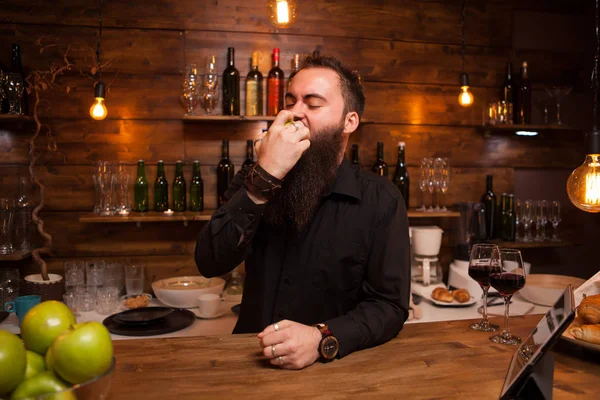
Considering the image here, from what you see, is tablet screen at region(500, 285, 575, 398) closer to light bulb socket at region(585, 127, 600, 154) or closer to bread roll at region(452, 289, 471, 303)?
light bulb socket at region(585, 127, 600, 154)

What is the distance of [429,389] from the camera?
95 cm

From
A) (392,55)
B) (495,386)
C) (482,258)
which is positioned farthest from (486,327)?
(392,55)

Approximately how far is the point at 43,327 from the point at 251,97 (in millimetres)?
2272

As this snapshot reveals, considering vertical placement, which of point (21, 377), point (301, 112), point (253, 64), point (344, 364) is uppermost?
point (253, 64)

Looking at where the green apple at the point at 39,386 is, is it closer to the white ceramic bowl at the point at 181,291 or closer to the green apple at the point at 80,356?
the green apple at the point at 80,356

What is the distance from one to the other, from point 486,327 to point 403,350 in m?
0.29

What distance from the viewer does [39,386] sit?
65 cm

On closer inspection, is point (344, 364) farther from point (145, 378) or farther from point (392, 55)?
point (392, 55)

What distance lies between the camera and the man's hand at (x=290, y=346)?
103cm

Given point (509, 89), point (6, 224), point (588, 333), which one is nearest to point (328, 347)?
point (588, 333)

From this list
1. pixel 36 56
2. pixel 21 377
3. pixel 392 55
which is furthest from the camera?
pixel 392 55

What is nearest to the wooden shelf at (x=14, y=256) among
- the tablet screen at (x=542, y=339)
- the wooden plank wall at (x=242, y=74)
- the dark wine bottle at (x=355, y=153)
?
the wooden plank wall at (x=242, y=74)

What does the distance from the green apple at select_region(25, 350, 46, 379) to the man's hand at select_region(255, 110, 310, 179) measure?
2.66 feet

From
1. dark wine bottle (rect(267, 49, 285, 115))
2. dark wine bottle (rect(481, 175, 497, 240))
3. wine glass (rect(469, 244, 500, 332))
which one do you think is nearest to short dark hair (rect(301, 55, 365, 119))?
wine glass (rect(469, 244, 500, 332))
